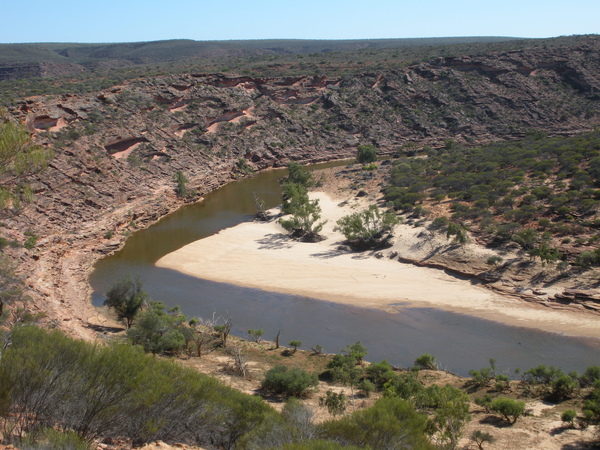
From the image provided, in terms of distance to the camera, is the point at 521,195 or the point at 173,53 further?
the point at 173,53

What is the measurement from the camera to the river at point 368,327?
67.6 feet

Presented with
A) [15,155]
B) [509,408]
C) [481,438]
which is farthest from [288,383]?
[15,155]

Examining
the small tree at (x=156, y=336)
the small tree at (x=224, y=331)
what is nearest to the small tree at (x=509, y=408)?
the small tree at (x=224, y=331)

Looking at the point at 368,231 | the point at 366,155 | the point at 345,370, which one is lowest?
the point at 345,370

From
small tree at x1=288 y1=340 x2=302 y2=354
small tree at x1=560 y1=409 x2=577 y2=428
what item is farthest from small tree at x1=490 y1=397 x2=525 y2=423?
small tree at x1=288 y1=340 x2=302 y2=354

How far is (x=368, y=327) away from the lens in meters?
23.5

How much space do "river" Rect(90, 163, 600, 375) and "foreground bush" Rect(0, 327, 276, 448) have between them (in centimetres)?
1074

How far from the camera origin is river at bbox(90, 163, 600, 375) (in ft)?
67.6

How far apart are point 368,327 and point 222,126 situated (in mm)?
43261

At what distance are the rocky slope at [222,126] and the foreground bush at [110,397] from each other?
1047 centimetres

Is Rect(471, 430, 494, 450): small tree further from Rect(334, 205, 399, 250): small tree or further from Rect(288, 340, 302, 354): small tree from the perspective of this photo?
Rect(334, 205, 399, 250): small tree

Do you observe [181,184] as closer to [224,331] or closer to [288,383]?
[224,331]

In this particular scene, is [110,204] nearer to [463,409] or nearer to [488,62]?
[463,409]

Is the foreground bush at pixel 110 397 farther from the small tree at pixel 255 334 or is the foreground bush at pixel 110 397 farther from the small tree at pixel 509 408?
the small tree at pixel 255 334
